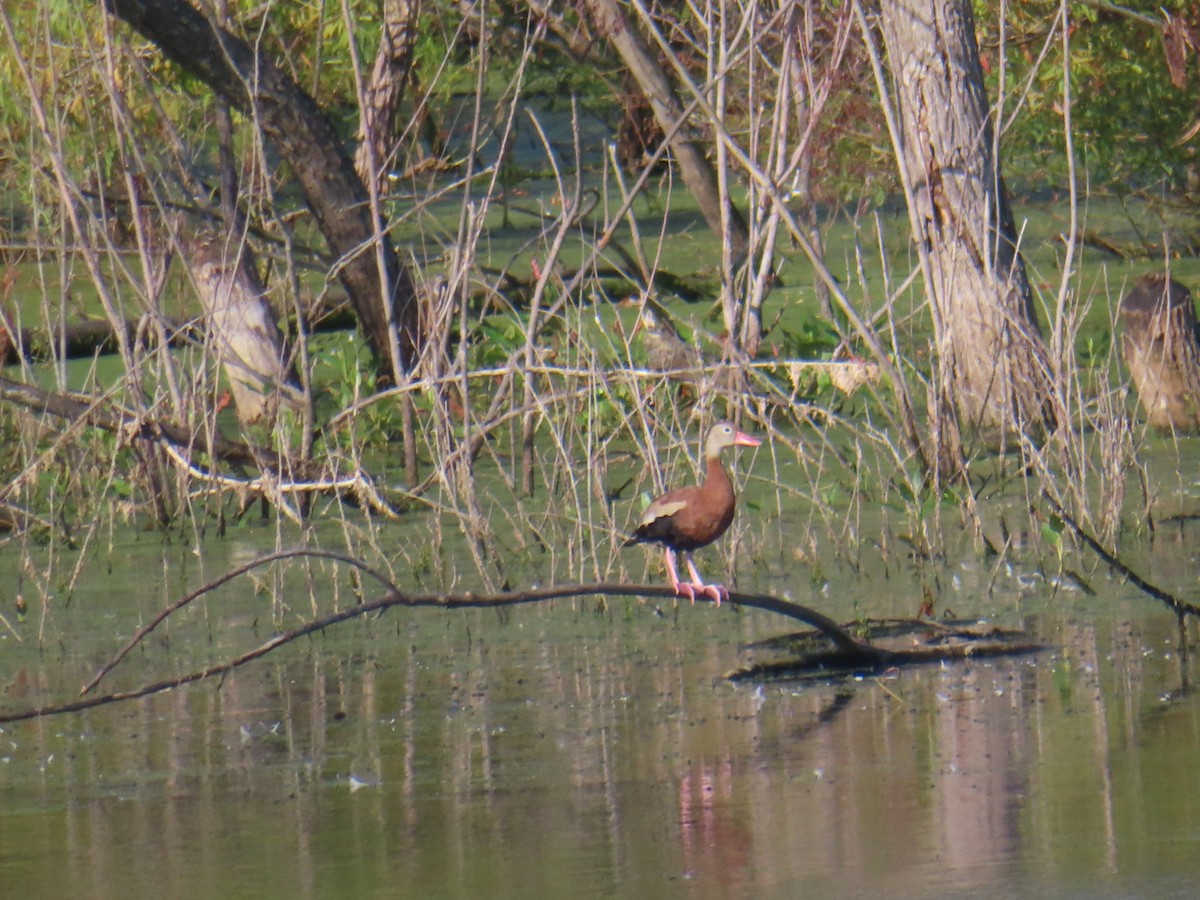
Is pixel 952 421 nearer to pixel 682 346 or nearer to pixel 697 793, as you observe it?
pixel 682 346

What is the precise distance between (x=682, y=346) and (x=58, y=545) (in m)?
3.26

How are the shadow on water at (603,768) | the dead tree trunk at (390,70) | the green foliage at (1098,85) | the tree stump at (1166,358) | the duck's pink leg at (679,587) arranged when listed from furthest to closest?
the dead tree trunk at (390,70)
the green foliage at (1098,85)
the tree stump at (1166,358)
the duck's pink leg at (679,587)
the shadow on water at (603,768)

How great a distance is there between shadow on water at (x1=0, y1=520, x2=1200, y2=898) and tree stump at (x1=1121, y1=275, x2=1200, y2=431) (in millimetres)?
4164

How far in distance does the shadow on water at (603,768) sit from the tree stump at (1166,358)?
416 centimetres

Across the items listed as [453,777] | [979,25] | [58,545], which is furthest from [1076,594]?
[979,25]

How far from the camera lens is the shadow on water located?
5262mm

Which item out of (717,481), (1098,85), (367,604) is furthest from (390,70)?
(367,604)

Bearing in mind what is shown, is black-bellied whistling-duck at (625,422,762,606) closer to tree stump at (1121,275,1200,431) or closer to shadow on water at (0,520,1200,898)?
shadow on water at (0,520,1200,898)

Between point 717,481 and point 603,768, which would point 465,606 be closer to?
point 603,768

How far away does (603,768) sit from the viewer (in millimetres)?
6402

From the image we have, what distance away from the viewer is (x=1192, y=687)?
700cm

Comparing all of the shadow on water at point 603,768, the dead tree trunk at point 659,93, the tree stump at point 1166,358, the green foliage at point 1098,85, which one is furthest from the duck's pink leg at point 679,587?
the green foliage at point 1098,85

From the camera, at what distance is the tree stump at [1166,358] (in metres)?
12.6

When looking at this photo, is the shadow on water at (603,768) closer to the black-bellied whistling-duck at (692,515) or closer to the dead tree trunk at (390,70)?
the black-bellied whistling-duck at (692,515)
